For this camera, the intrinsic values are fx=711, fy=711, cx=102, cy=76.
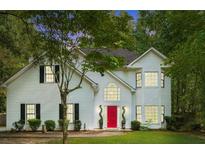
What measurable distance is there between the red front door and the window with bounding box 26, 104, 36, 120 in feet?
5.65

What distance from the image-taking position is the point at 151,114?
50.0 ft

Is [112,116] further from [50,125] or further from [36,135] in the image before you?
[36,135]

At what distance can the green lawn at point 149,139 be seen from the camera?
46.2 feet

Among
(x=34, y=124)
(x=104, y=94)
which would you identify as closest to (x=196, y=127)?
(x=104, y=94)

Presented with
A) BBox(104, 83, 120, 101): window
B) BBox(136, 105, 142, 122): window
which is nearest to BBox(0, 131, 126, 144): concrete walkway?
BBox(136, 105, 142, 122): window

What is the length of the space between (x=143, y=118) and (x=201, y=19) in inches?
97.2

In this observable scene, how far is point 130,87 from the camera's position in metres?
16.1

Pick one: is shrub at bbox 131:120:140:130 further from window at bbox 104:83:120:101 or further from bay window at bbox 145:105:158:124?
window at bbox 104:83:120:101

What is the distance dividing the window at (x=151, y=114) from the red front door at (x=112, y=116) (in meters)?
0.77

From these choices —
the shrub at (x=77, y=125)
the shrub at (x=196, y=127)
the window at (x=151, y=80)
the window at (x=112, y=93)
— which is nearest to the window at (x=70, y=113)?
the shrub at (x=77, y=125)

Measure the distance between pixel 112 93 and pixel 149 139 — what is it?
2.26 m
